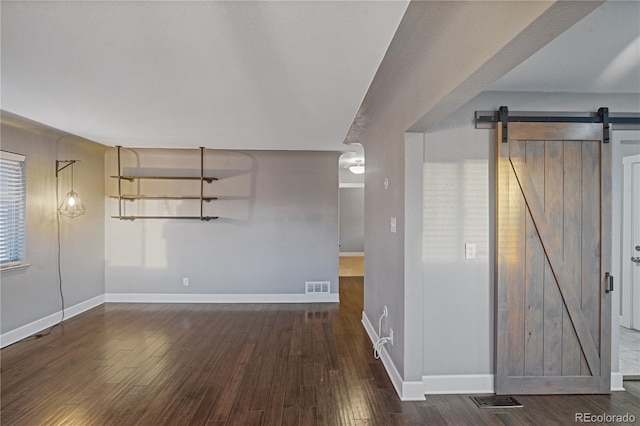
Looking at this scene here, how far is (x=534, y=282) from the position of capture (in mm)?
2674

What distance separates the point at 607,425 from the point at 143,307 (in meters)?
5.49

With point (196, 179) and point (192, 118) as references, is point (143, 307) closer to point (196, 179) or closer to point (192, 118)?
point (196, 179)

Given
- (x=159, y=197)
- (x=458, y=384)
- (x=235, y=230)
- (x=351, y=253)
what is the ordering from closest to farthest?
(x=458, y=384) → (x=159, y=197) → (x=235, y=230) → (x=351, y=253)

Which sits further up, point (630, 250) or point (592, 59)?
point (592, 59)

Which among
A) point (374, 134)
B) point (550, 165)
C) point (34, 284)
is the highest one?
point (374, 134)

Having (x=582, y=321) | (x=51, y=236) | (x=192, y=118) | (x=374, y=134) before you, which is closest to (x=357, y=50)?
(x=374, y=134)

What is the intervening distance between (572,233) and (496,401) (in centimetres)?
147

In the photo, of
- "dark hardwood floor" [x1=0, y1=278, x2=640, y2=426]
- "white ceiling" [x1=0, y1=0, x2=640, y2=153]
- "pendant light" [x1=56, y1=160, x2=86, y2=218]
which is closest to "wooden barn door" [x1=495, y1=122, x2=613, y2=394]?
"dark hardwood floor" [x1=0, y1=278, x2=640, y2=426]

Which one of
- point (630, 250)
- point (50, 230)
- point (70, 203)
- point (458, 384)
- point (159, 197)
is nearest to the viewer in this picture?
point (458, 384)

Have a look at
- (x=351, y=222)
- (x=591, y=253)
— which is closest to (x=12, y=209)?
(x=591, y=253)

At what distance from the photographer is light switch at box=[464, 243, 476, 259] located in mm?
2711

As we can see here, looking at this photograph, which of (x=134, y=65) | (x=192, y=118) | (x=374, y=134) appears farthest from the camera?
(x=374, y=134)

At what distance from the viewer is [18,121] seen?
12.1 ft

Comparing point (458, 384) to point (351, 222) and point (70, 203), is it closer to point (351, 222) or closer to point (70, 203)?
point (70, 203)
